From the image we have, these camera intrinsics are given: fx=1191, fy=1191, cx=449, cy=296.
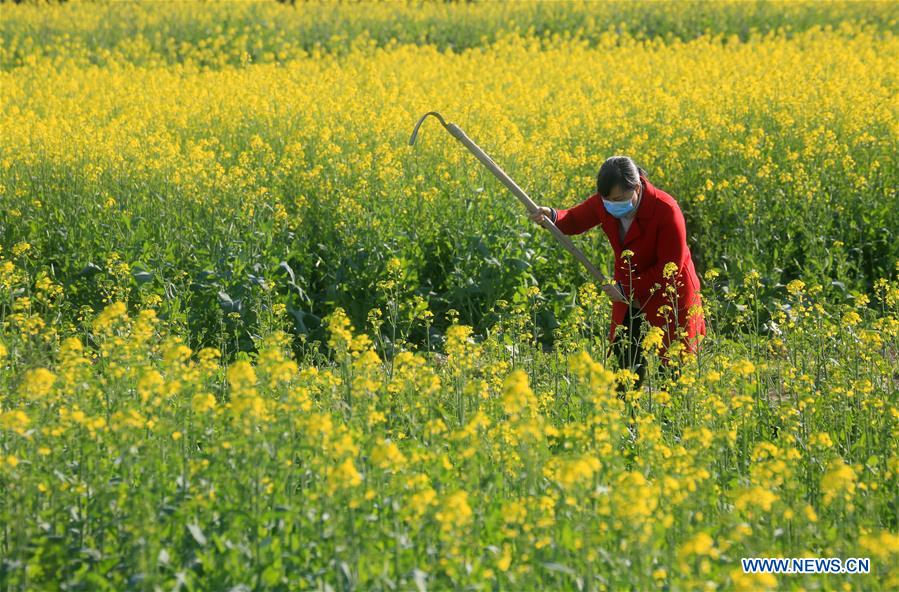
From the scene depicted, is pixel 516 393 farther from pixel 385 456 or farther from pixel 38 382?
pixel 38 382

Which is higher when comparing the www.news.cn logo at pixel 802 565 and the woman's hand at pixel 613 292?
the woman's hand at pixel 613 292

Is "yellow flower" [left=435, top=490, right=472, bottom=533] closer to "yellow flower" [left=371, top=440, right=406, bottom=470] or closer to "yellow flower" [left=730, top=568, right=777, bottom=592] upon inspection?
"yellow flower" [left=371, top=440, right=406, bottom=470]

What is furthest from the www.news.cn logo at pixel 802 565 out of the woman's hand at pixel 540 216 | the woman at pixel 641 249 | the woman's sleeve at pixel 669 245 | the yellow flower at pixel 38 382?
the woman's hand at pixel 540 216

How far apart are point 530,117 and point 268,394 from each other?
6.90 meters

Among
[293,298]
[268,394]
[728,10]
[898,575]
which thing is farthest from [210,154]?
[728,10]

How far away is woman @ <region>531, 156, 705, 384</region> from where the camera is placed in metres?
5.91

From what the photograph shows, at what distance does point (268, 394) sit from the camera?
4.96m

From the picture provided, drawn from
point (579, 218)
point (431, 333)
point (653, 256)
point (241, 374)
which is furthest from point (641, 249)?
point (241, 374)

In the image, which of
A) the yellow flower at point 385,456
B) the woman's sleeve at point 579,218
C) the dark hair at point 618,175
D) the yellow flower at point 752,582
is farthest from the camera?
the woman's sleeve at point 579,218

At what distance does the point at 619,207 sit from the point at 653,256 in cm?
38

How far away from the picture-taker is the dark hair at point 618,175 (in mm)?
5855

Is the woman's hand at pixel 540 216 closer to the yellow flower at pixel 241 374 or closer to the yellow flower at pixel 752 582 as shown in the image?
the yellow flower at pixel 241 374

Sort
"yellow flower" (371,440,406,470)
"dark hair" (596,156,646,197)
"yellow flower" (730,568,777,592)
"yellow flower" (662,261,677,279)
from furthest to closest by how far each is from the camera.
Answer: "dark hair" (596,156,646,197)
"yellow flower" (662,261,677,279)
"yellow flower" (371,440,406,470)
"yellow flower" (730,568,777,592)

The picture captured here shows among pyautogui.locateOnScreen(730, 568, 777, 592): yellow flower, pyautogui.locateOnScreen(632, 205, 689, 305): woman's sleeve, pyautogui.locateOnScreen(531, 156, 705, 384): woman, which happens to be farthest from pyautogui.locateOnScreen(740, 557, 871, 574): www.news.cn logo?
pyautogui.locateOnScreen(632, 205, 689, 305): woman's sleeve
